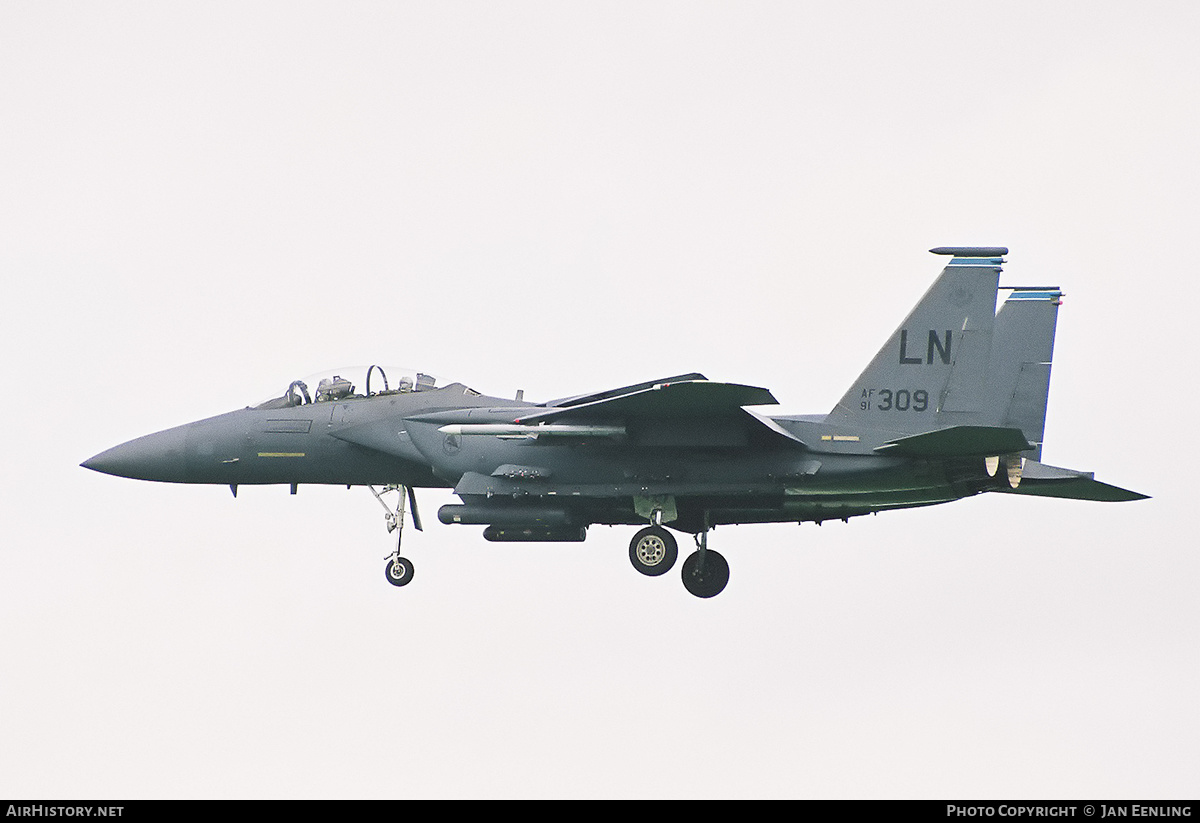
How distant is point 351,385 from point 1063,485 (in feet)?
33.7

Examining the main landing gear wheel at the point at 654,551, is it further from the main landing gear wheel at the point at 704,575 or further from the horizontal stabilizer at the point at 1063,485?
the horizontal stabilizer at the point at 1063,485

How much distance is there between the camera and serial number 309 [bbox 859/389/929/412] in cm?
2398

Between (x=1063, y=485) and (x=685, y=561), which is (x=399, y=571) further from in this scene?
(x=1063, y=485)

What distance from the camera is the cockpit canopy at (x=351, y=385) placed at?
2588cm

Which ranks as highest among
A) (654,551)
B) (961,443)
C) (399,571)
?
(961,443)

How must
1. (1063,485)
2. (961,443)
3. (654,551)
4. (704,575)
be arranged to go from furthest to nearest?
(704,575) < (1063,485) < (654,551) < (961,443)

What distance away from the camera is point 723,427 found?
23.9m

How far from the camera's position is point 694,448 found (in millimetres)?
24047

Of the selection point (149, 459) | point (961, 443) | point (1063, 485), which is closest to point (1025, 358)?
point (1063, 485)

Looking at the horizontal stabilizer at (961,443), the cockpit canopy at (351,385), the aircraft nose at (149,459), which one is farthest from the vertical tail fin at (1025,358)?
the aircraft nose at (149,459)

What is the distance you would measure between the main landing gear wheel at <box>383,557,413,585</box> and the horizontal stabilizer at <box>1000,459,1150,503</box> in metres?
8.54

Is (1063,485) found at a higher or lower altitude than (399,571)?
higher

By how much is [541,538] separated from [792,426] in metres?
3.82

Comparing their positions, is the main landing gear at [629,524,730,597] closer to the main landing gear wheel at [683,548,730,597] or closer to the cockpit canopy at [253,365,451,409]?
the main landing gear wheel at [683,548,730,597]
